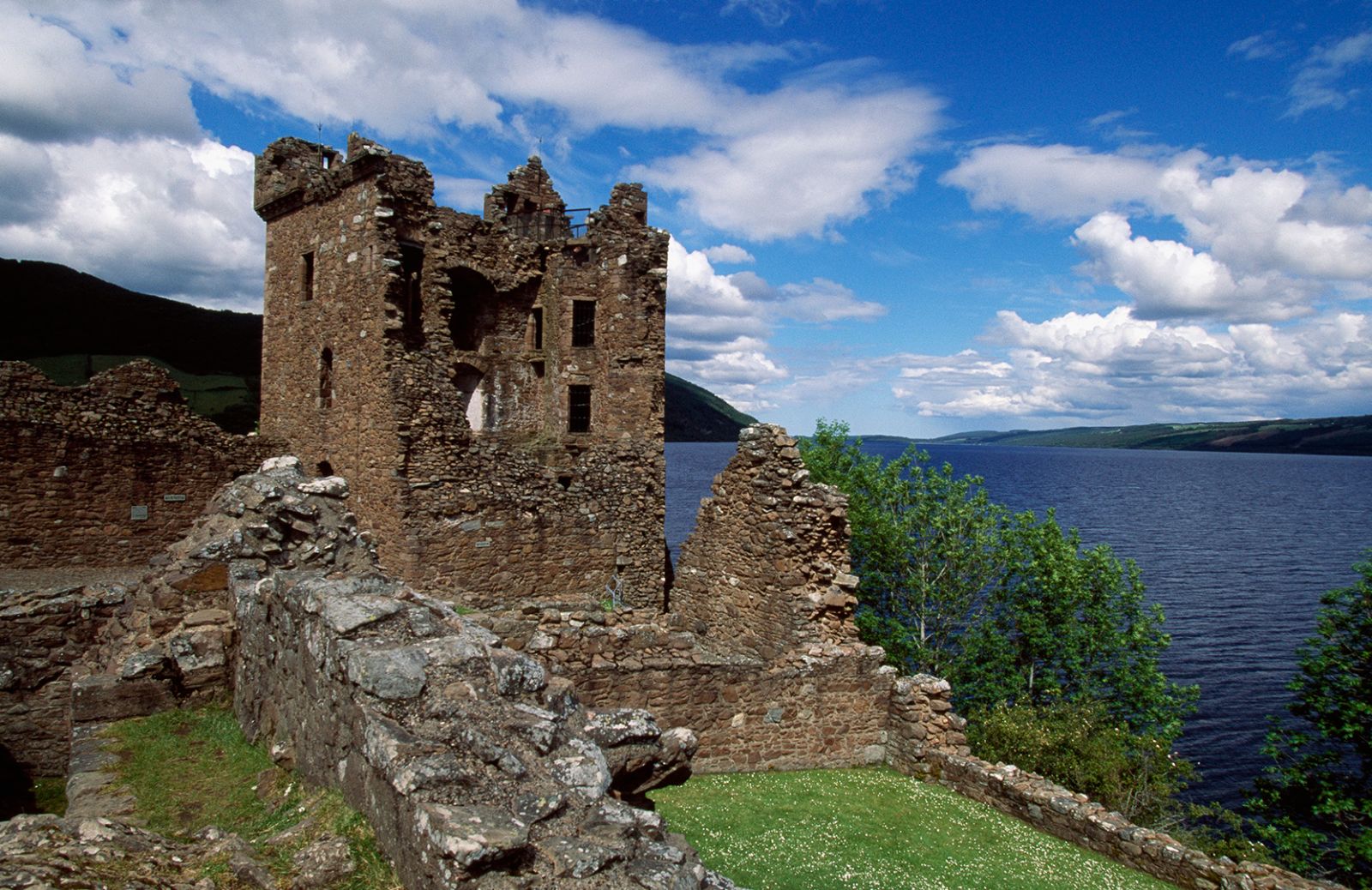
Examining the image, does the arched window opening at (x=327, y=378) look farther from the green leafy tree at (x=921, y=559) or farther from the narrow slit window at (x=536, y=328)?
the green leafy tree at (x=921, y=559)

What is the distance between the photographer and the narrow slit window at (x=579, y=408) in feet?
85.8

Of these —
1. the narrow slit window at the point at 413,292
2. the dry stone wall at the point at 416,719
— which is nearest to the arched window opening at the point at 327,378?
the narrow slit window at the point at 413,292

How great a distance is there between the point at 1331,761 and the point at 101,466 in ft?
107

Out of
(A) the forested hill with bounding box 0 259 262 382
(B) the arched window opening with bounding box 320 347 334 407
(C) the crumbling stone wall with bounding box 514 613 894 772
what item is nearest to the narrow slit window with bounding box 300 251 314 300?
(B) the arched window opening with bounding box 320 347 334 407

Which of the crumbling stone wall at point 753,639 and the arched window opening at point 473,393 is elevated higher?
the arched window opening at point 473,393

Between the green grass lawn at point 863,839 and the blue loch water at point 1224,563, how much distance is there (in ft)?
81.6

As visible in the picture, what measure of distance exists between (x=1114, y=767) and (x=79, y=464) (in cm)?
2614

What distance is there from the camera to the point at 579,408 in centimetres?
2641

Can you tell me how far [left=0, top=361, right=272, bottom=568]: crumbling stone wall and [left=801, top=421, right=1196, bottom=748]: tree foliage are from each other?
2566cm

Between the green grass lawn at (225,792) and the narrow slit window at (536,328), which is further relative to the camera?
the narrow slit window at (536,328)

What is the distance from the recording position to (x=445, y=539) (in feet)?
67.4

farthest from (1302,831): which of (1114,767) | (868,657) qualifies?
(868,657)

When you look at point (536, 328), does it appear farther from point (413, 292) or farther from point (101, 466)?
point (101, 466)

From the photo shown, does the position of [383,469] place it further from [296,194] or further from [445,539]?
[296,194]
